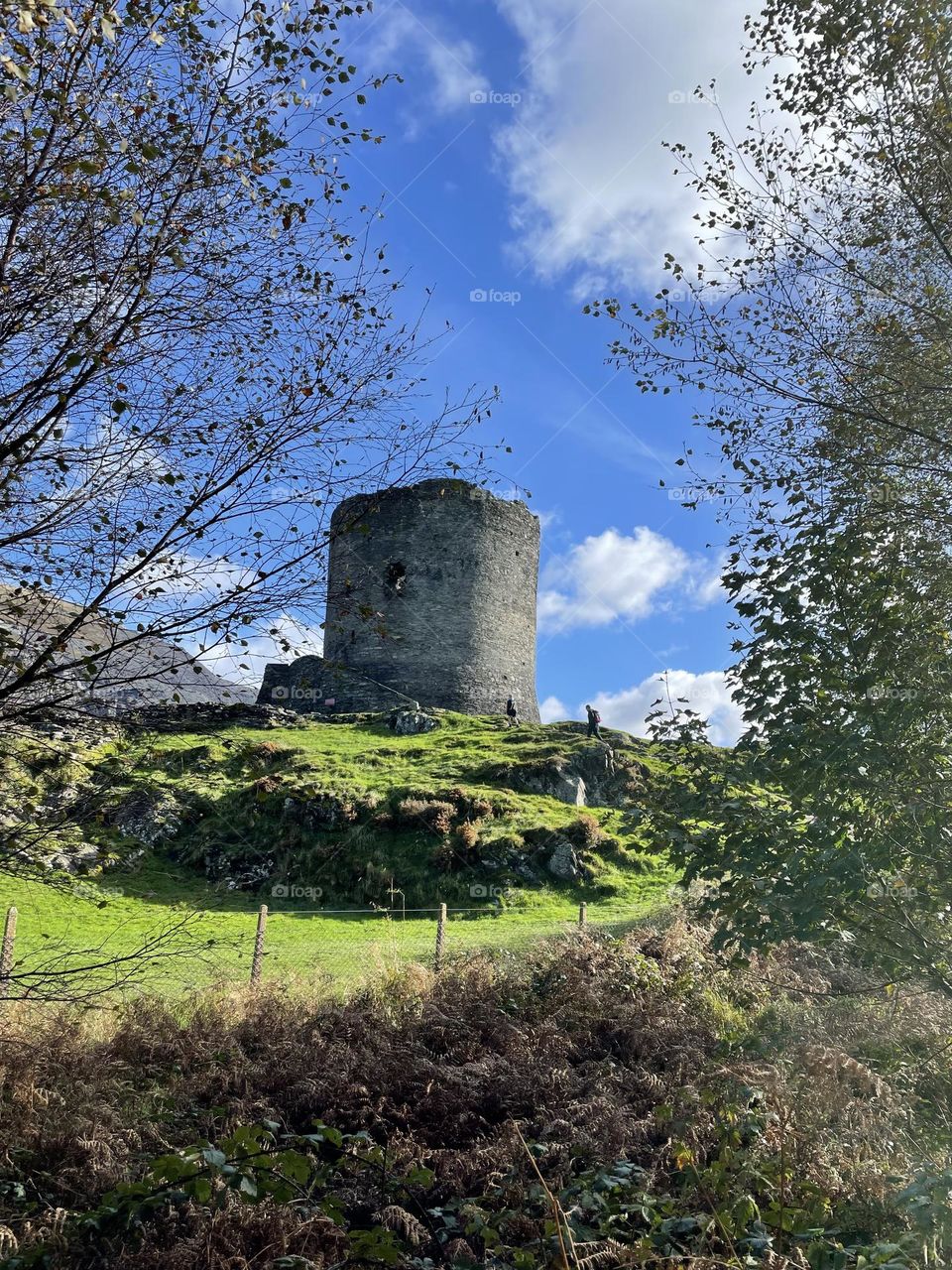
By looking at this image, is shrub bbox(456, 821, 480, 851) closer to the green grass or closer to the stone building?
the green grass

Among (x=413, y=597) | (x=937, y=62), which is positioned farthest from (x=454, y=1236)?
(x=413, y=597)

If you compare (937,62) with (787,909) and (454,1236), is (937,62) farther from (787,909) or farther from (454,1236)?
(454,1236)

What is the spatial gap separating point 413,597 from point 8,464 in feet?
101

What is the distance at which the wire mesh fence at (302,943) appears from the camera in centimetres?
920

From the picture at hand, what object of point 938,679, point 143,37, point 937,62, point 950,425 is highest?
point 937,62

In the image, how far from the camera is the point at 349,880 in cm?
1944

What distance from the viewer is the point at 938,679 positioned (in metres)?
5.21

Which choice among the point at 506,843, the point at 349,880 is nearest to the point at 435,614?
the point at 506,843

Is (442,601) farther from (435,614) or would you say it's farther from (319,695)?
(319,695)

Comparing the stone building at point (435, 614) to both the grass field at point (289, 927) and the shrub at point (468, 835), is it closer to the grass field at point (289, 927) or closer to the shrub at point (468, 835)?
the shrub at point (468, 835)

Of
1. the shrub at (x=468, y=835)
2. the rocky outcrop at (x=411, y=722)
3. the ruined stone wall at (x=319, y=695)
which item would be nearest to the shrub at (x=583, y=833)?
the shrub at (x=468, y=835)

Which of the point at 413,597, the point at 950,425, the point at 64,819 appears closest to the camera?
the point at 64,819

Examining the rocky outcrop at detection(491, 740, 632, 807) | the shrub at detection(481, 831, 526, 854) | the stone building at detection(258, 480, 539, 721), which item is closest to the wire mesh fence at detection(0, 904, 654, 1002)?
the shrub at detection(481, 831, 526, 854)

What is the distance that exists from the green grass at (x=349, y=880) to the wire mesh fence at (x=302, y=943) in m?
0.07
